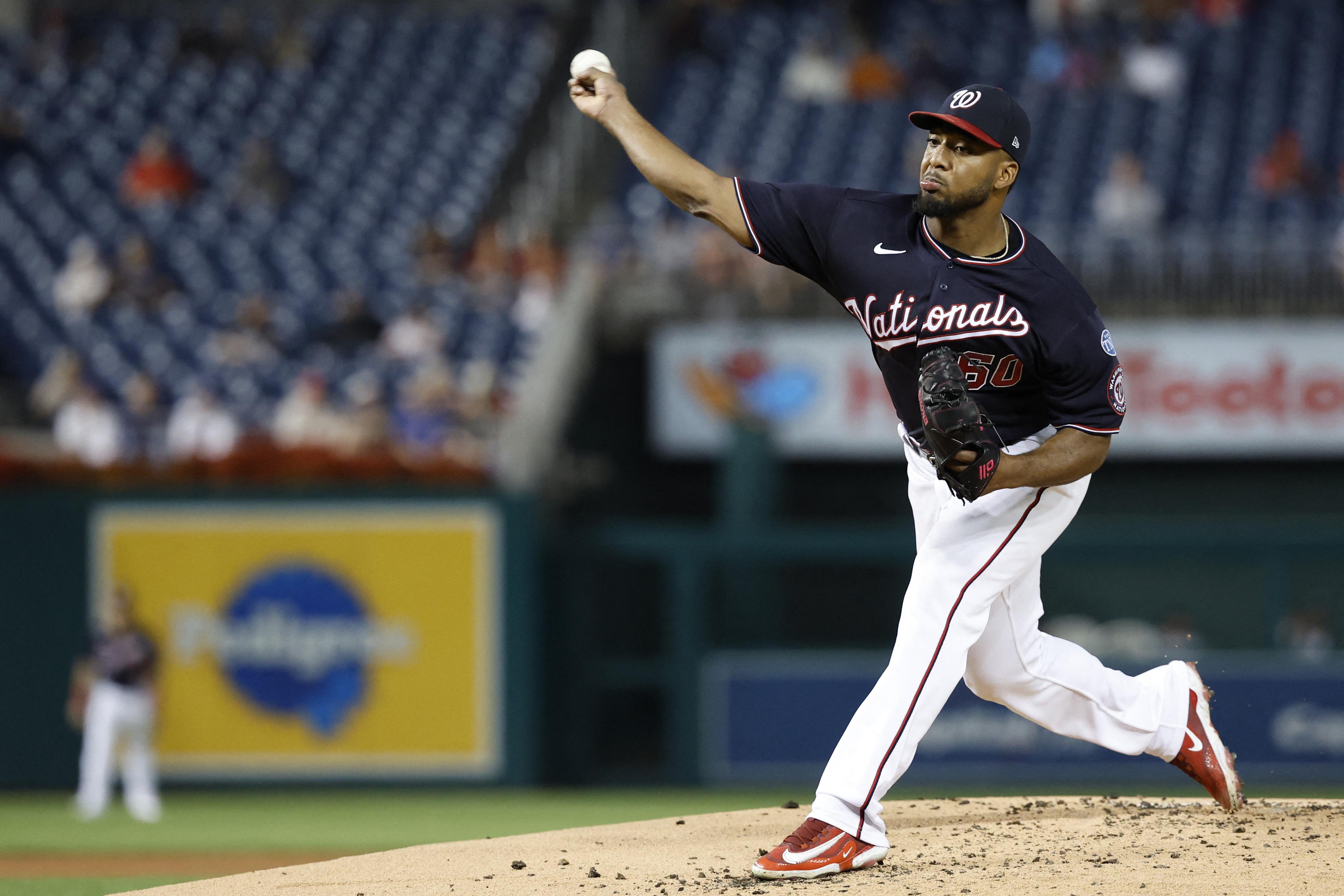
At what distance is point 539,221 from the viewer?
46.3ft

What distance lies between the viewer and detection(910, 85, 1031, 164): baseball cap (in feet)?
12.9

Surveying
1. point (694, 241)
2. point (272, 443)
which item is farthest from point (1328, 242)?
point (272, 443)

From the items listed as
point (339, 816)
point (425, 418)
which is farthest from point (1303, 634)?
point (339, 816)

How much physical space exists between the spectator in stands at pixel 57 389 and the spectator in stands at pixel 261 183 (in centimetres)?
296

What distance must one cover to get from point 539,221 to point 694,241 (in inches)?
72.9

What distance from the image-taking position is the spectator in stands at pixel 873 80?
49.5ft

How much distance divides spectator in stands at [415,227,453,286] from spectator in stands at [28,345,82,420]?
8.64 ft

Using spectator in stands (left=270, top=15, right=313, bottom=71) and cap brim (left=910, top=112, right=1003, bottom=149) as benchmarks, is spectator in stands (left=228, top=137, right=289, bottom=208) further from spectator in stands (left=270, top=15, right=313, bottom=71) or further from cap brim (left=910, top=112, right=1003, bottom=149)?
cap brim (left=910, top=112, right=1003, bottom=149)

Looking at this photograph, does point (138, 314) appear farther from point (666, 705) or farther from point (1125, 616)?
point (1125, 616)

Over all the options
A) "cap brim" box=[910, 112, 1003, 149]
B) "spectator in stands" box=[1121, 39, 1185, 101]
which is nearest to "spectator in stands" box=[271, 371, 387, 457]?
"cap brim" box=[910, 112, 1003, 149]

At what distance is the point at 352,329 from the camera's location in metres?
12.3

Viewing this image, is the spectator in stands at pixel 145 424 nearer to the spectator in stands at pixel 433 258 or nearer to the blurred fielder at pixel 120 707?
the blurred fielder at pixel 120 707

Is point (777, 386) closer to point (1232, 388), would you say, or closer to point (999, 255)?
point (1232, 388)

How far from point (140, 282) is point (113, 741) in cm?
459
